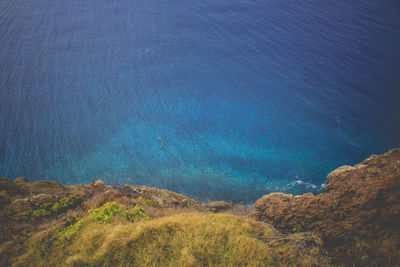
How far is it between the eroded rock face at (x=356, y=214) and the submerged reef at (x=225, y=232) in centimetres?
3

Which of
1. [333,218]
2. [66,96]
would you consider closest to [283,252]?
[333,218]

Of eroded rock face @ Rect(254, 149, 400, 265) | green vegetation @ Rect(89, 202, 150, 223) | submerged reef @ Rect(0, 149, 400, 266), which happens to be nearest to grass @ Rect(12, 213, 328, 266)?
submerged reef @ Rect(0, 149, 400, 266)

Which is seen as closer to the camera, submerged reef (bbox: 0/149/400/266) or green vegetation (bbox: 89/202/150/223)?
submerged reef (bbox: 0/149/400/266)

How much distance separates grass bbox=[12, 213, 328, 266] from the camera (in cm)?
734

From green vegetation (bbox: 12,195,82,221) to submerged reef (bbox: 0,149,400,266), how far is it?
5 centimetres

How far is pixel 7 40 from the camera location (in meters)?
37.6

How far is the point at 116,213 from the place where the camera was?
10023 mm

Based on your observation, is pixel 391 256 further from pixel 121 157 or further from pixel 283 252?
pixel 121 157

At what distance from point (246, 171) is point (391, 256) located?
53.9 feet

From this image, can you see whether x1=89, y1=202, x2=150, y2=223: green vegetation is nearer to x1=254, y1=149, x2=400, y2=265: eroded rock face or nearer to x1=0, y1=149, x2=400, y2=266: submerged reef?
x1=0, y1=149, x2=400, y2=266: submerged reef

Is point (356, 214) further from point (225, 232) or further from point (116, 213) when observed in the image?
point (116, 213)

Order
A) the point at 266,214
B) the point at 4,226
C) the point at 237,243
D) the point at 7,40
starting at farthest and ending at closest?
1. the point at 7,40
2. the point at 266,214
3. the point at 4,226
4. the point at 237,243

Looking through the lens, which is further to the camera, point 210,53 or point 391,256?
point 210,53

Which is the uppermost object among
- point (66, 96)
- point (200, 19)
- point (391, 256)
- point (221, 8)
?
point (221, 8)
